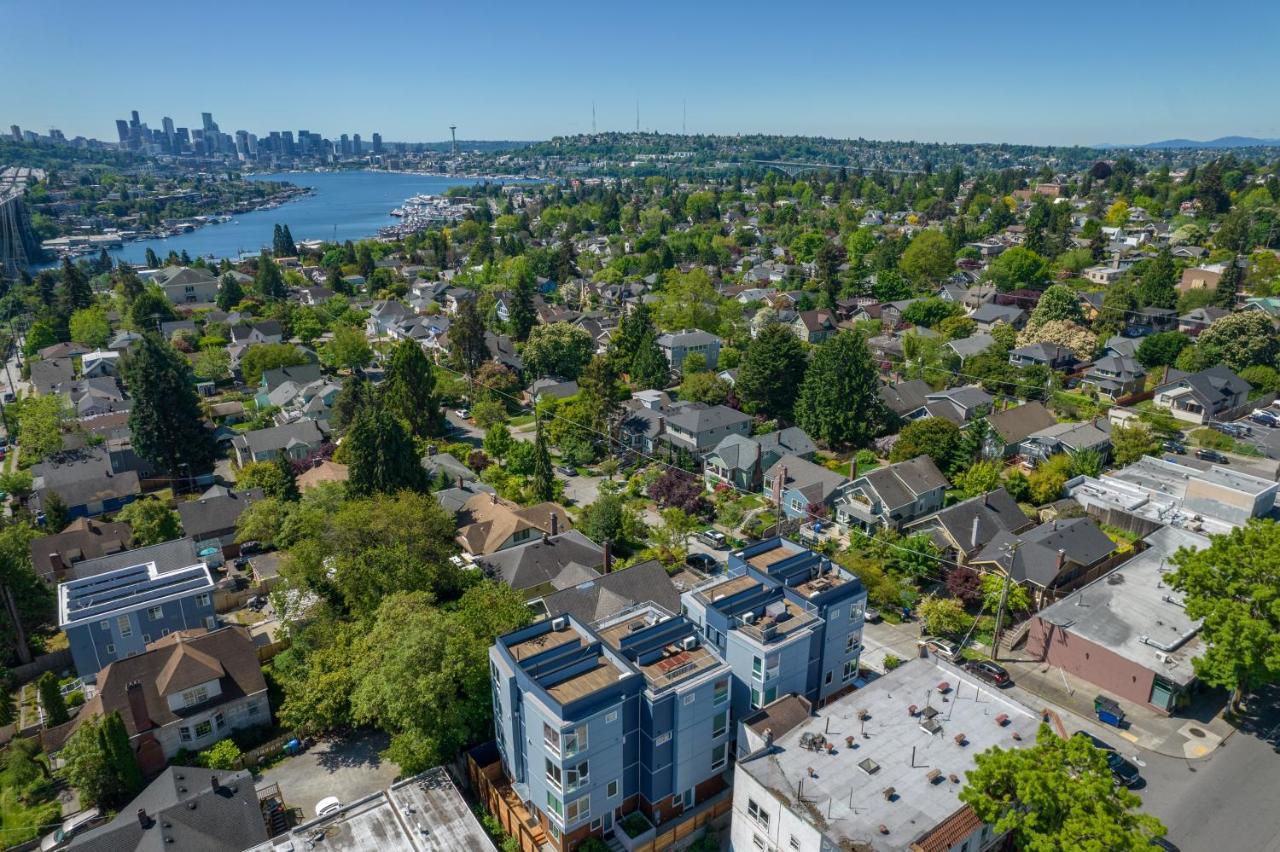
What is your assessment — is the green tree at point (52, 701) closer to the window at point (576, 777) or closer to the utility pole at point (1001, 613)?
the window at point (576, 777)

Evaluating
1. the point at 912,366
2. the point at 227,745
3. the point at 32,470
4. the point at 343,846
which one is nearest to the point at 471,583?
the point at 227,745

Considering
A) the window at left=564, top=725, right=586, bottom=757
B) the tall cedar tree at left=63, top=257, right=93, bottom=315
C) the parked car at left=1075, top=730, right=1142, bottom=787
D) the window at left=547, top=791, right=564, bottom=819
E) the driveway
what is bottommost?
the driveway

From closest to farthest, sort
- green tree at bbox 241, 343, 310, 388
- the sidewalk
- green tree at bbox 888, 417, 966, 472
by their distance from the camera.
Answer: the sidewalk
green tree at bbox 888, 417, 966, 472
green tree at bbox 241, 343, 310, 388

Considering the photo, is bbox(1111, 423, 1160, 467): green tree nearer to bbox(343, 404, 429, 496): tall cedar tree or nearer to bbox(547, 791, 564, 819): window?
bbox(547, 791, 564, 819): window

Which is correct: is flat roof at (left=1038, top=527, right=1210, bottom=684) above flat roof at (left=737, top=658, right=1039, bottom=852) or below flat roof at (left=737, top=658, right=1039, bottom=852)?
below

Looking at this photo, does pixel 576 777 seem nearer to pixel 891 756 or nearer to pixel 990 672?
pixel 891 756

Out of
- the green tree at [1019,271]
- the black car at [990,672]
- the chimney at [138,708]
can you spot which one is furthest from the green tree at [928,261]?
the chimney at [138,708]

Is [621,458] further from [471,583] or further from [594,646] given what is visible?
[594,646]

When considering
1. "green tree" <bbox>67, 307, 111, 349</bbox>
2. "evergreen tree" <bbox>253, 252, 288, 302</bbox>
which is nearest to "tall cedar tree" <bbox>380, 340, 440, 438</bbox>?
"green tree" <bbox>67, 307, 111, 349</bbox>
